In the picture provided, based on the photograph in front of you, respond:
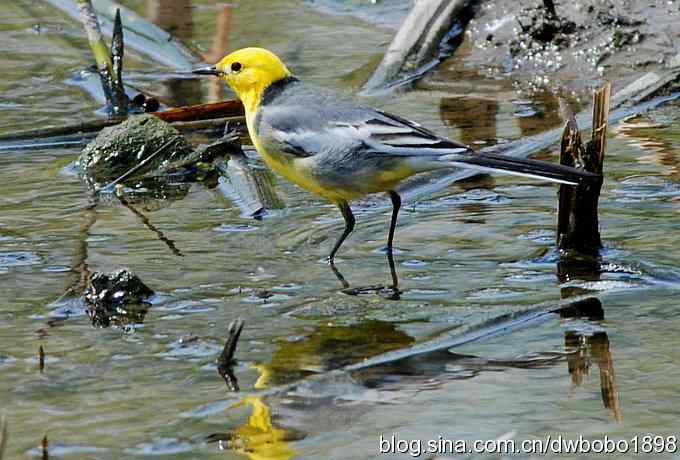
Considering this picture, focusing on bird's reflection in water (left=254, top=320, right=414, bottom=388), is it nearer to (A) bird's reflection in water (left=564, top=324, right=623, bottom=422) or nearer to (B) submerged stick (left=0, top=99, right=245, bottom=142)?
(A) bird's reflection in water (left=564, top=324, right=623, bottom=422)

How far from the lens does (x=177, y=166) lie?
27.3ft

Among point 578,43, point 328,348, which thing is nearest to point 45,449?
point 328,348

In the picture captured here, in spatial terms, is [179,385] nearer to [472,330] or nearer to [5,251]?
[472,330]

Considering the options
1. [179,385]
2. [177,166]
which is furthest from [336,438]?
[177,166]

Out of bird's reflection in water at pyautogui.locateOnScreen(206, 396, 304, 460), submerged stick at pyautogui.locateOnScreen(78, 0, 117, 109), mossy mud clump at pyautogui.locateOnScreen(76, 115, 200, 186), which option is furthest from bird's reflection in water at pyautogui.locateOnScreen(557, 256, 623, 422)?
submerged stick at pyautogui.locateOnScreen(78, 0, 117, 109)

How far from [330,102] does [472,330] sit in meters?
1.78

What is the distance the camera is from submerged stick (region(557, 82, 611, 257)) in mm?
5926

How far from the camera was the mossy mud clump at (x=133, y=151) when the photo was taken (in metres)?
8.23

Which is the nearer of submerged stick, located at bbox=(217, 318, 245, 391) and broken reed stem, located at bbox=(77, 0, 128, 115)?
submerged stick, located at bbox=(217, 318, 245, 391)

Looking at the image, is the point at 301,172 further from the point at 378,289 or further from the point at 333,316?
the point at 333,316

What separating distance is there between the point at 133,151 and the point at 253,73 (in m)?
1.61

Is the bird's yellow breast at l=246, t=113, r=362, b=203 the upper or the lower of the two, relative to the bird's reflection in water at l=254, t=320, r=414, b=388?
upper

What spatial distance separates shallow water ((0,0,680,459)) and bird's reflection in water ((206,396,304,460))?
1cm

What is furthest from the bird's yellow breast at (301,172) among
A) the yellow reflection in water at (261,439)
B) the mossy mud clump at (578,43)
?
the mossy mud clump at (578,43)
